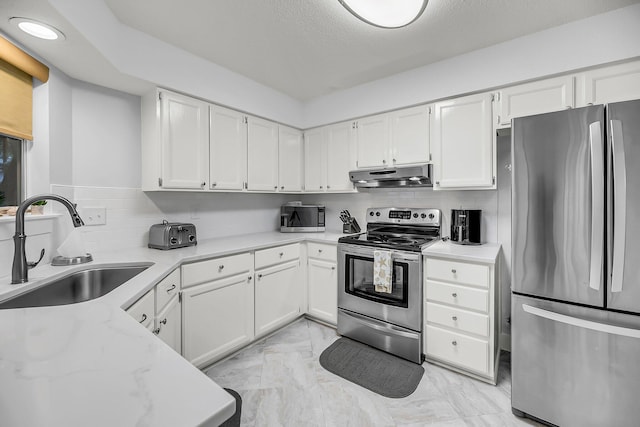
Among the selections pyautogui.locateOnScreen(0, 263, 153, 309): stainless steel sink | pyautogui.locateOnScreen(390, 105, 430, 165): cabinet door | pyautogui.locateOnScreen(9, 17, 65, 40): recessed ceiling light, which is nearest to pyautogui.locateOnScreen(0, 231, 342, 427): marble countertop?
pyautogui.locateOnScreen(0, 263, 153, 309): stainless steel sink

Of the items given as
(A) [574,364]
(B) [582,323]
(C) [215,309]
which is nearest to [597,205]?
(B) [582,323]

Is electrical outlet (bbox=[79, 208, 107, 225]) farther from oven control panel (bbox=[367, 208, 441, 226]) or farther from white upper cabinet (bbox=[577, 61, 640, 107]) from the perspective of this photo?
white upper cabinet (bbox=[577, 61, 640, 107])

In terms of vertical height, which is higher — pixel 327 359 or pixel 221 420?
pixel 221 420

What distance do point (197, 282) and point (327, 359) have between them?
3.90 feet

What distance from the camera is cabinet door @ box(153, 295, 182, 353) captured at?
163 cm

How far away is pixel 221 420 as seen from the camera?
0.51 metres

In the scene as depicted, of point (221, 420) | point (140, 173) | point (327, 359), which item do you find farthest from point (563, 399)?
point (140, 173)

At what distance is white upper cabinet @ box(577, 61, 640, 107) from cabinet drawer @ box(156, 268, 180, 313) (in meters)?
2.89

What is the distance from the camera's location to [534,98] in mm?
2047

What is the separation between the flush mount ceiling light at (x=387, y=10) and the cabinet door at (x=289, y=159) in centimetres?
179

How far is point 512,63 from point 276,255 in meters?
2.42

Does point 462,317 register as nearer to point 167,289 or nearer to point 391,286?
point 391,286

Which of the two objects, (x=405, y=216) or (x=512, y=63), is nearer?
(x=512, y=63)

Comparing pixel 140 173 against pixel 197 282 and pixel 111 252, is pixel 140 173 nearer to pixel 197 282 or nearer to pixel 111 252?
pixel 111 252
